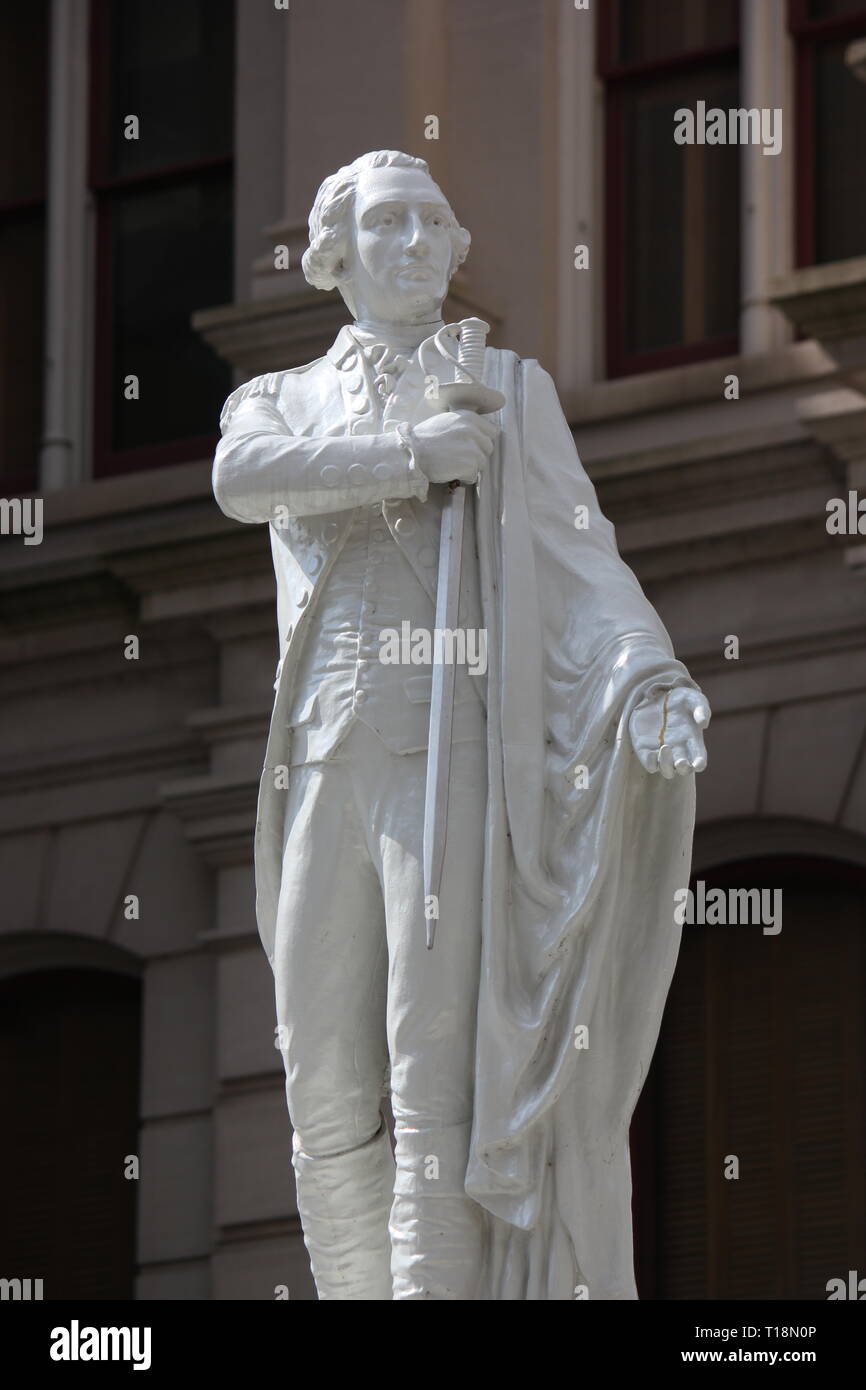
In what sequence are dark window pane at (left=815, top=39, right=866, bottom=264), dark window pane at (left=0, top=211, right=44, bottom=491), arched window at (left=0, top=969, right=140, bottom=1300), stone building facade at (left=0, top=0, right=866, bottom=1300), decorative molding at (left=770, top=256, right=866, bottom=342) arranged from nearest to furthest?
decorative molding at (left=770, top=256, right=866, bottom=342)
stone building facade at (left=0, top=0, right=866, bottom=1300)
dark window pane at (left=815, top=39, right=866, bottom=264)
arched window at (left=0, top=969, right=140, bottom=1300)
dark window pane at (left=0, top=211, right=44, bottom=491)

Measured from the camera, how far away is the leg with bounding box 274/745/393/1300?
9664mm

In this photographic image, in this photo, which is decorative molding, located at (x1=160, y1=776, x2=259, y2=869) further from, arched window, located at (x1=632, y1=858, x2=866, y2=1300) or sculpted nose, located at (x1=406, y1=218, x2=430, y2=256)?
sculpted nose, located at (x1=406, y1=218, x2=430, y2=256)

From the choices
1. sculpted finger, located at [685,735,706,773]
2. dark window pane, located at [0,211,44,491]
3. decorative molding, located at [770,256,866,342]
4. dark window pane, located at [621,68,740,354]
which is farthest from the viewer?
dark window pane, located at [0,211,44,491]

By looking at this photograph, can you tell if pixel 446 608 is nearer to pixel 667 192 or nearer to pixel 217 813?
pixel 217 813

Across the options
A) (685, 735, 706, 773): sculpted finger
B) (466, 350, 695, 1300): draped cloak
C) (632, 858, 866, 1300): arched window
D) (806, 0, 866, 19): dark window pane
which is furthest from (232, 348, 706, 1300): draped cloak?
(806, 0, 866, 19): dark window pane

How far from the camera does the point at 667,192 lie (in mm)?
19062

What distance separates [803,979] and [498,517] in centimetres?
800

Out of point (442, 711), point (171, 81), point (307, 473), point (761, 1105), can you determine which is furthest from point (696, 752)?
point (171, 81)

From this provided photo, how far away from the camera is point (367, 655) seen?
980 centimetres

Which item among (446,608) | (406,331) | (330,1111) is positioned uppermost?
(406,331)

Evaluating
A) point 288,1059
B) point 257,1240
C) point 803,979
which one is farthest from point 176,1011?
point 288,1059

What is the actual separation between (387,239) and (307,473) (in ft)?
2.37

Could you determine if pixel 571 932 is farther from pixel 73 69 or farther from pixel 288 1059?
pixel 73 69

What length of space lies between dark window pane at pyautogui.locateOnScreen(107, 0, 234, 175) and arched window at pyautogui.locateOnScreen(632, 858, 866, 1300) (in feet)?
16.6
